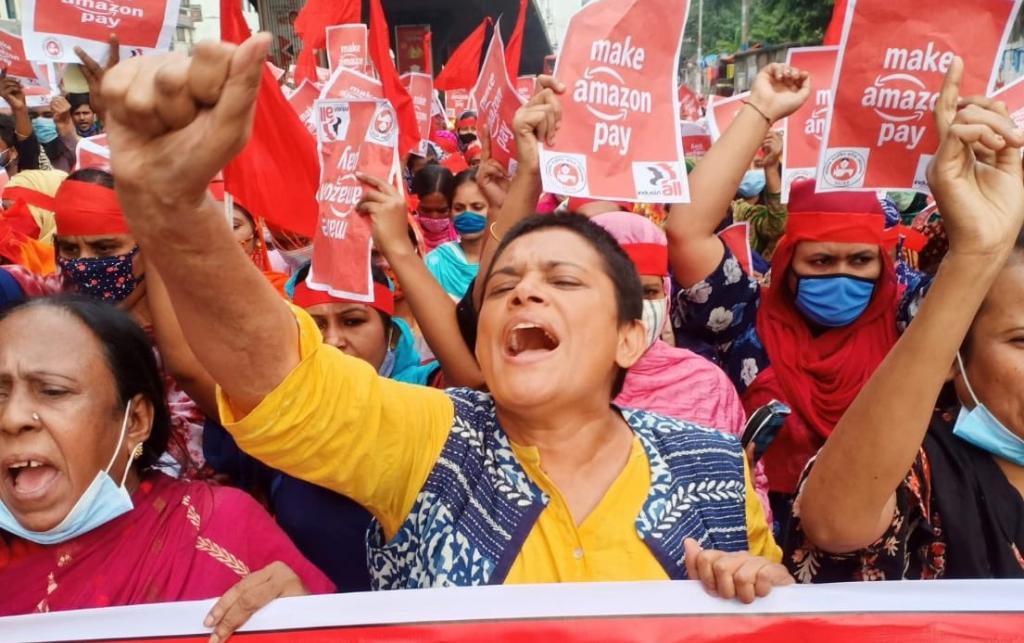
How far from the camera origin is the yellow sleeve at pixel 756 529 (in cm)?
162

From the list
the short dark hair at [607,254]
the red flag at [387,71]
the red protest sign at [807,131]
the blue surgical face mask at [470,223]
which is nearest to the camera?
the short dark hair at [607,254]

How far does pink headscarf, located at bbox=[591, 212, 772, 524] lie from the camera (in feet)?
7.72

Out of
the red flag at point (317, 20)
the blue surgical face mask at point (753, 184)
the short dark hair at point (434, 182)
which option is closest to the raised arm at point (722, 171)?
the short dark hair at point (434, 182)

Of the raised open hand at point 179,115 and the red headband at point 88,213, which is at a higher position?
the raised open hand at point 179,115

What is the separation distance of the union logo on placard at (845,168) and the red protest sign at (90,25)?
7.18 feet

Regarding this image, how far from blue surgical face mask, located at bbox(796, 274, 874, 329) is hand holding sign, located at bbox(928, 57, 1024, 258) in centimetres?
129

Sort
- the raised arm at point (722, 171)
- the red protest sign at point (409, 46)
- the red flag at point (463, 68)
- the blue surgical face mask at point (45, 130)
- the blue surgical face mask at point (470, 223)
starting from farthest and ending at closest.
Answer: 1. the red protest sign at point (409, 46)
2. the red flag at point (463, 68)
3. the blue surgical face mask at point (45, 130)
4. the blue surgical face mask at point (470, 223)
5. the raised arm at point (722, 171)

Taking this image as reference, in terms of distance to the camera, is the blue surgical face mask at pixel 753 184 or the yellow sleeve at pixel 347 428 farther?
the blue surgical face mask at pixel 753 184

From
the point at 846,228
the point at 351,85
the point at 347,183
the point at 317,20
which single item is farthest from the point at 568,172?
the point at 317,20

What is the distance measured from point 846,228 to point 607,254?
139 centimetres

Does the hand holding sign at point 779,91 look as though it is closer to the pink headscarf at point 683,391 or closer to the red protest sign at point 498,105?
the pink headscarf at point 683,391

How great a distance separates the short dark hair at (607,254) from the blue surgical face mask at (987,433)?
26.8 inches

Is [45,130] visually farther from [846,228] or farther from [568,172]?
[846,228]

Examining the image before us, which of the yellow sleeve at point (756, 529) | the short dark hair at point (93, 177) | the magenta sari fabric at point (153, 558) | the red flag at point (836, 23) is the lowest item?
the magenta sari fabric at point (153, 558)
